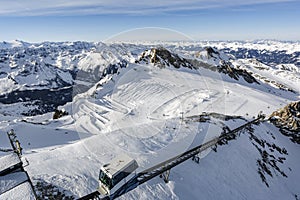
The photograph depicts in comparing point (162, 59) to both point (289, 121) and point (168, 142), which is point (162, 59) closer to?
point (289, 121)

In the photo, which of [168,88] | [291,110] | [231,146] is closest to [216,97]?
[168,88]

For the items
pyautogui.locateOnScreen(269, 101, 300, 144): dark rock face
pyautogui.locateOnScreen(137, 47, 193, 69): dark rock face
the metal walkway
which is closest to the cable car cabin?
the metal walkway

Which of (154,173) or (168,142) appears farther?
(168,142)

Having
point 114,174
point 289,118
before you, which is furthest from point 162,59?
point 114,174

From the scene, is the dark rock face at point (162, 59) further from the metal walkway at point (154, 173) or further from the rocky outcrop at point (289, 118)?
the metal walkway at point (154, 173)

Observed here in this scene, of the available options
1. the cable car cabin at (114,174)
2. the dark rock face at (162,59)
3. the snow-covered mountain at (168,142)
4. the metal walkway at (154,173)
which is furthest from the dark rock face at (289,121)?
the dark rock face at (162,59)

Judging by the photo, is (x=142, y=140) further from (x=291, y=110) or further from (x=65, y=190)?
(x=291, y=110)
